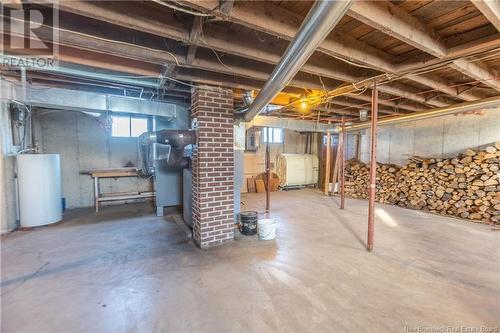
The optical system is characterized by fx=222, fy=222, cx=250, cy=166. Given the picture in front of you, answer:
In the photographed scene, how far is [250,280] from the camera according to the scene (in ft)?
7.18

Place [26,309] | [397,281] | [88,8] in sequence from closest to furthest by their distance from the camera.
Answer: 1. [88,8]
2. [26,309]
3. [397,281]

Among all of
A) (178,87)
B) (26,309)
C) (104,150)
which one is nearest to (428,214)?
(178,87)

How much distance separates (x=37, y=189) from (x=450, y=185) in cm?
758

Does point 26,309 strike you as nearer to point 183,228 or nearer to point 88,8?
point 183,228

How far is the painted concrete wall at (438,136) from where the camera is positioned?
14.2 ft

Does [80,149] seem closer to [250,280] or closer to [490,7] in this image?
[250,280]

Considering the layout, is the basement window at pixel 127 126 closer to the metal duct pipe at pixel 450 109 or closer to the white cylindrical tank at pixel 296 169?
the white cylindrical tank at pixel 296 169

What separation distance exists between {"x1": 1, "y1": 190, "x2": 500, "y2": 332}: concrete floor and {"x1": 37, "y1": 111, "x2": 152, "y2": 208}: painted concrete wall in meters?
1.65

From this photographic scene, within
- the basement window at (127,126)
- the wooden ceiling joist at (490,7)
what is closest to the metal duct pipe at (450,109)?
the wooden ceiling joist at (490,7)

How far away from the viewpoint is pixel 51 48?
2.04m

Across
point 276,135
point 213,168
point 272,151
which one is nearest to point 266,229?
point 213,168

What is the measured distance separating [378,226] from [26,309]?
4485mm

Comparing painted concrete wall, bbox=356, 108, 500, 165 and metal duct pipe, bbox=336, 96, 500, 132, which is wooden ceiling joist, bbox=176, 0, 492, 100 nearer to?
metal duct pipe, bbox=336, 96, 500, 132

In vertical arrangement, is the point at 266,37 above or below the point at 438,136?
above
